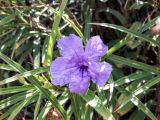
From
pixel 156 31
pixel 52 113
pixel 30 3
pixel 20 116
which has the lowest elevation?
pixel 20 116

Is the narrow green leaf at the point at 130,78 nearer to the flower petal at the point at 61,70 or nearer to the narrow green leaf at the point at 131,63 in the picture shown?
the narrow green leaf at the point at 131,63

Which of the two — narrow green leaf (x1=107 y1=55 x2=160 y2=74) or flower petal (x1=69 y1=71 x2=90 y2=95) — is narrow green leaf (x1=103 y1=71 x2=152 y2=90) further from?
flower petal (x1=69 y1=71 x2=90 y2=95)

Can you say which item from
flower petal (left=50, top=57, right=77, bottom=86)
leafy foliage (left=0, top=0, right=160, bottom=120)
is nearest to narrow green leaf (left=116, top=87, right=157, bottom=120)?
leafy foliage (left=0, top=0, right=160, bottom=120)

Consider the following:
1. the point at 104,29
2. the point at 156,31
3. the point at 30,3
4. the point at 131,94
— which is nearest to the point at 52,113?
the point at 131,94

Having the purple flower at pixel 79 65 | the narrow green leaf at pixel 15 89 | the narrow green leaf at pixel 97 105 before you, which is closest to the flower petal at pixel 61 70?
the purple flower at pixel 79 65

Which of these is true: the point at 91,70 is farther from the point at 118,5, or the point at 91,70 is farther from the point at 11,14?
the point at 118,5

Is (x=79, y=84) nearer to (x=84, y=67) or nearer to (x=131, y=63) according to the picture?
(x=84, y=67)
